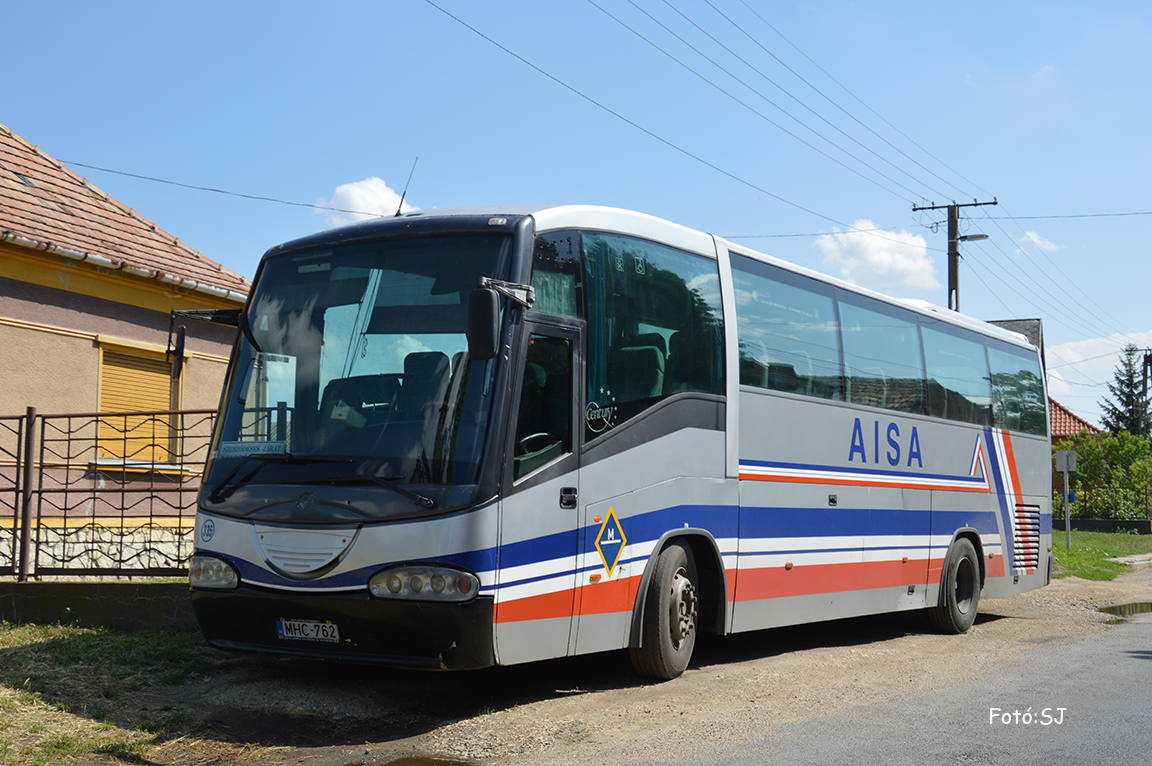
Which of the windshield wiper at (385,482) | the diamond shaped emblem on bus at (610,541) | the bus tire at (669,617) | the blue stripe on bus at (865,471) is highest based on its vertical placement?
the blue stripe on bus at (865,471)

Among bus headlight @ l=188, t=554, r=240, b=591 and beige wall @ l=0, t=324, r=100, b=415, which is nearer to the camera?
bus headlight @ l=188, t=554, r=240, b=591

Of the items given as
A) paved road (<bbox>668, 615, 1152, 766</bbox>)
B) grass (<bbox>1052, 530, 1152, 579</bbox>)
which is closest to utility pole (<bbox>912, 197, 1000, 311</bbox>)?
grass (<bbox>1052, 530, 1152, 579</bbox>)

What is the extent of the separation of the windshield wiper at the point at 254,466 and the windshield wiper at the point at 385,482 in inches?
5.0

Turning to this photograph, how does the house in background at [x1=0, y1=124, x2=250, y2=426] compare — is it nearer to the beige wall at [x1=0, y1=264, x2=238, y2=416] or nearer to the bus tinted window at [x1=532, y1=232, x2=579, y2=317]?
the beige wall at [x1=0, y1=264, x2=238, y2=416]

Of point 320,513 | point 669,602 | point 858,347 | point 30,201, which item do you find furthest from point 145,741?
point 30,201

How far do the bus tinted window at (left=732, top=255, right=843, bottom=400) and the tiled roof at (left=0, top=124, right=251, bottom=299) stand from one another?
8990mm

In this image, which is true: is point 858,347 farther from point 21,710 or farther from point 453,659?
point 21,710

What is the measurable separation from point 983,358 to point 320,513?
32.9 feet

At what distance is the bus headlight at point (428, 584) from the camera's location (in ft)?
21.1

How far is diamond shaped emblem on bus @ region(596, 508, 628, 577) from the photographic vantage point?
754cm

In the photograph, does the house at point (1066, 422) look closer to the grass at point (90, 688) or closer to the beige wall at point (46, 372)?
the beige wall at point (46, 372)

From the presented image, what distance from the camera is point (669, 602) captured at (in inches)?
323

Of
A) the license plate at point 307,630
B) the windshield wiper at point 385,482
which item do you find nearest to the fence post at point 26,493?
the license plate at point 307,630

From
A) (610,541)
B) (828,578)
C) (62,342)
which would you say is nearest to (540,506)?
(610,541)
